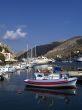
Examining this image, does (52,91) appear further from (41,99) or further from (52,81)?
(41,99)

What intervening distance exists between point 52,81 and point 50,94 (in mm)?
6654

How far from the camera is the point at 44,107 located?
47312mm

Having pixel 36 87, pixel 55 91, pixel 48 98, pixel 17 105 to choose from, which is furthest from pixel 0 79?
pixel 17 105

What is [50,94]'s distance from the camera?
196ft

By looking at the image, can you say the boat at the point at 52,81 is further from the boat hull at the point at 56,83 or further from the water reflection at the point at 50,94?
the water reflection at the point at 50,94

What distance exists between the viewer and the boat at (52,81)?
2564 inches

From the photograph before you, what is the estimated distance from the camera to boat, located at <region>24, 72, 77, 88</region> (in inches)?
2564

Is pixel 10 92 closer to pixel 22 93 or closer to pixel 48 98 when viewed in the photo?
pixel 22 93

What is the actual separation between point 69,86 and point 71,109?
1925 centimetres

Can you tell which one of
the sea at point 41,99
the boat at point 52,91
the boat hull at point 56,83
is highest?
the boat hull at point 56,83

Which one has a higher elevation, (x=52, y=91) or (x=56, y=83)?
(x=56, y=83)

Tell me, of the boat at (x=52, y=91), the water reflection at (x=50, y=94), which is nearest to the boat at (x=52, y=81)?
the boat at (x=52, y=91)

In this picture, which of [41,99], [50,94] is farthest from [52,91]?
[41,99]

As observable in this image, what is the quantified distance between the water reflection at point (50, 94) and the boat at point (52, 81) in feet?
4.17
